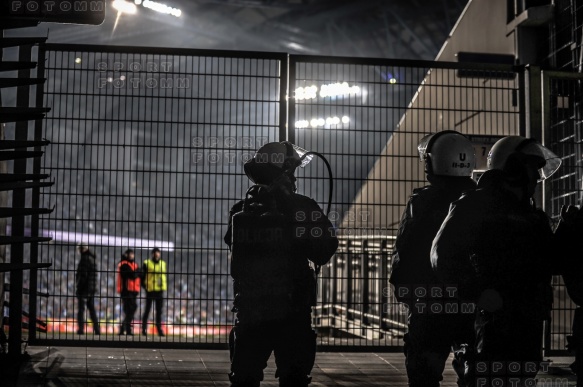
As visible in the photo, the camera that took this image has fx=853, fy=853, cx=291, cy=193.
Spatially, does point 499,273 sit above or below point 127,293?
above

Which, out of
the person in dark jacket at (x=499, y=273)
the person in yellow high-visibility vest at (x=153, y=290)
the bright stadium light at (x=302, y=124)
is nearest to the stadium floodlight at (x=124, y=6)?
the person in yellow high-visibility vest at (x=153, y=290)

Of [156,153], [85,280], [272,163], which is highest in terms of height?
[156,153]

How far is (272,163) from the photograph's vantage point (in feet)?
16.1

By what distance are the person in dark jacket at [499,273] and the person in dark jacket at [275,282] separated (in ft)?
3.60

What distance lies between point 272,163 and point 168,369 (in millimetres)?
2789

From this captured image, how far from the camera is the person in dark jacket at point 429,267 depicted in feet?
16.3

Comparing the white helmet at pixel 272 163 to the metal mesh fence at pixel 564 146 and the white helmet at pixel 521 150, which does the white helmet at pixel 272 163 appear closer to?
the white helmet at pixel 521 150

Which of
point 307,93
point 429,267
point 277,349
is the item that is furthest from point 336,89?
point 277,349

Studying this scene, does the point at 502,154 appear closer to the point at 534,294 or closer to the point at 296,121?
the point at 534,294

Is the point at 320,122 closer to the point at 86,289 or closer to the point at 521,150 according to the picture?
the point at 521,150

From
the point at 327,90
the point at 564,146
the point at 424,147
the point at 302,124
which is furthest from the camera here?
the point at 564,146

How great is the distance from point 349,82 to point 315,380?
2686mm

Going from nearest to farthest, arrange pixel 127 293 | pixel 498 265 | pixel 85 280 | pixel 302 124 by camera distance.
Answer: pixel 498 265, pixel 302 124, pixel 127 293, pixel 85 280

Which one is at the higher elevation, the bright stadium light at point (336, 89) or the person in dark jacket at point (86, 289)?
the bright stadium light at point (336, 89)
